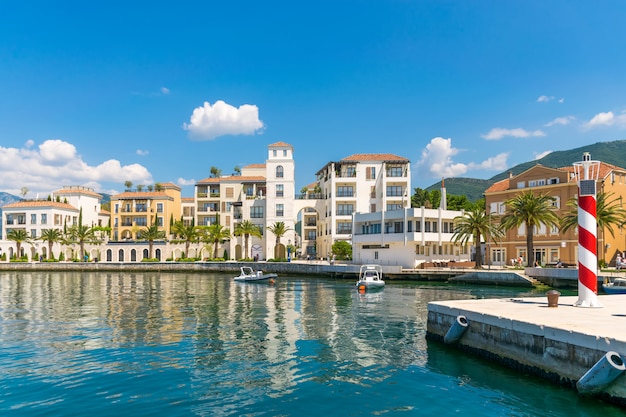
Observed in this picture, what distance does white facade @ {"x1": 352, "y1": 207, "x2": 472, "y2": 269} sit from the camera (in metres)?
66.2

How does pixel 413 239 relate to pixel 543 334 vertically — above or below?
above

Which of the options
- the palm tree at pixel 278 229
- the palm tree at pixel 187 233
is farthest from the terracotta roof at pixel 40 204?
the palm tree at pixel 278 229

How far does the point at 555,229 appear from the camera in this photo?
63594 mm

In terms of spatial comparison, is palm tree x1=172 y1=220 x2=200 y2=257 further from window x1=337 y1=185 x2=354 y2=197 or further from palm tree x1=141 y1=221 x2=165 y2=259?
window x1=337 y1=185 x2=354 y2=197

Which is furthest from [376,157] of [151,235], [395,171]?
[151,235]

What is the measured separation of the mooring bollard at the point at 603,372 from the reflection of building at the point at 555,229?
48.9m

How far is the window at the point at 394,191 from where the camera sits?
8462cm

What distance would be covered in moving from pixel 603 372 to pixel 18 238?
105m

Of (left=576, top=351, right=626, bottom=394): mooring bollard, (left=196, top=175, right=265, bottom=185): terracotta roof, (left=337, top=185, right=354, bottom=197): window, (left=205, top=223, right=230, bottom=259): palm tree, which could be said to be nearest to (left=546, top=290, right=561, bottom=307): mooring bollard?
(left=576, top=351, right=626, bottom=394): mooring bollard

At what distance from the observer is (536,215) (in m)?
54.4

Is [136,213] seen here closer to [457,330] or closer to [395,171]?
[395,171]

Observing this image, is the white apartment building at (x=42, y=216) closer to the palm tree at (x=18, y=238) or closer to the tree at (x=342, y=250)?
the palm tree at (x=18, y=238)

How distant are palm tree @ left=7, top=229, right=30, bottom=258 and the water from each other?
247 ft

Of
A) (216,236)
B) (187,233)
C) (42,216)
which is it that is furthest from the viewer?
(42,216)
